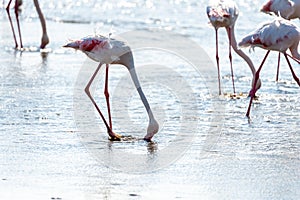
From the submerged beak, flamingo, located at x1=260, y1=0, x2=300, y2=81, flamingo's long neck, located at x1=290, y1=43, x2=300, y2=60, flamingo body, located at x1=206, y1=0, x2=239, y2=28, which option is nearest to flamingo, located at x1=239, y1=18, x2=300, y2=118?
flamingo's long neck, located at x1=290, y1=43, x2=300, y2=60

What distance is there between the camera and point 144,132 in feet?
25.9

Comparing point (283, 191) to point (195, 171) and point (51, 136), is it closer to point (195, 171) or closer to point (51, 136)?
point (195, 171)

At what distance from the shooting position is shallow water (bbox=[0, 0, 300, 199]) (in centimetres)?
590

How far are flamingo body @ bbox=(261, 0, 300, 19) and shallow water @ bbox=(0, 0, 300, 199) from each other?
0.94 metres

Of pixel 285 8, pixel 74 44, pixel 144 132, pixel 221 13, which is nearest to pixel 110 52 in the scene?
pixel 74 44

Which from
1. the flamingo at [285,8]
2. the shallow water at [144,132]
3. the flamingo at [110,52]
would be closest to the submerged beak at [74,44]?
the flamingo at [110,52]

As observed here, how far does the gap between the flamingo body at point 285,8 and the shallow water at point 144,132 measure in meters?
0.94

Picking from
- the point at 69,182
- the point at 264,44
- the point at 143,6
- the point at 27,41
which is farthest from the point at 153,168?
the point at 143,6

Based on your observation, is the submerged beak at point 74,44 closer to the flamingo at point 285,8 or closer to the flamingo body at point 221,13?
the flamingo body at point 221,13

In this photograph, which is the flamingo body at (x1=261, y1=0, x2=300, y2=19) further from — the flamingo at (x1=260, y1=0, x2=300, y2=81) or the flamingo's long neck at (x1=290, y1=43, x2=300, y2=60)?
the flamingo's long neck at (x1=290, y1=43, x2=300, y2=60)

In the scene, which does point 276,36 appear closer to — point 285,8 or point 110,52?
point 285,8

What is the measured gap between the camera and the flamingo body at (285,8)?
35.6ft

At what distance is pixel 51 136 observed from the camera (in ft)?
24.6

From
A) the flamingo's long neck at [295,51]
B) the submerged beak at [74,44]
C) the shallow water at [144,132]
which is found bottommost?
the shallow water at [144,132]
